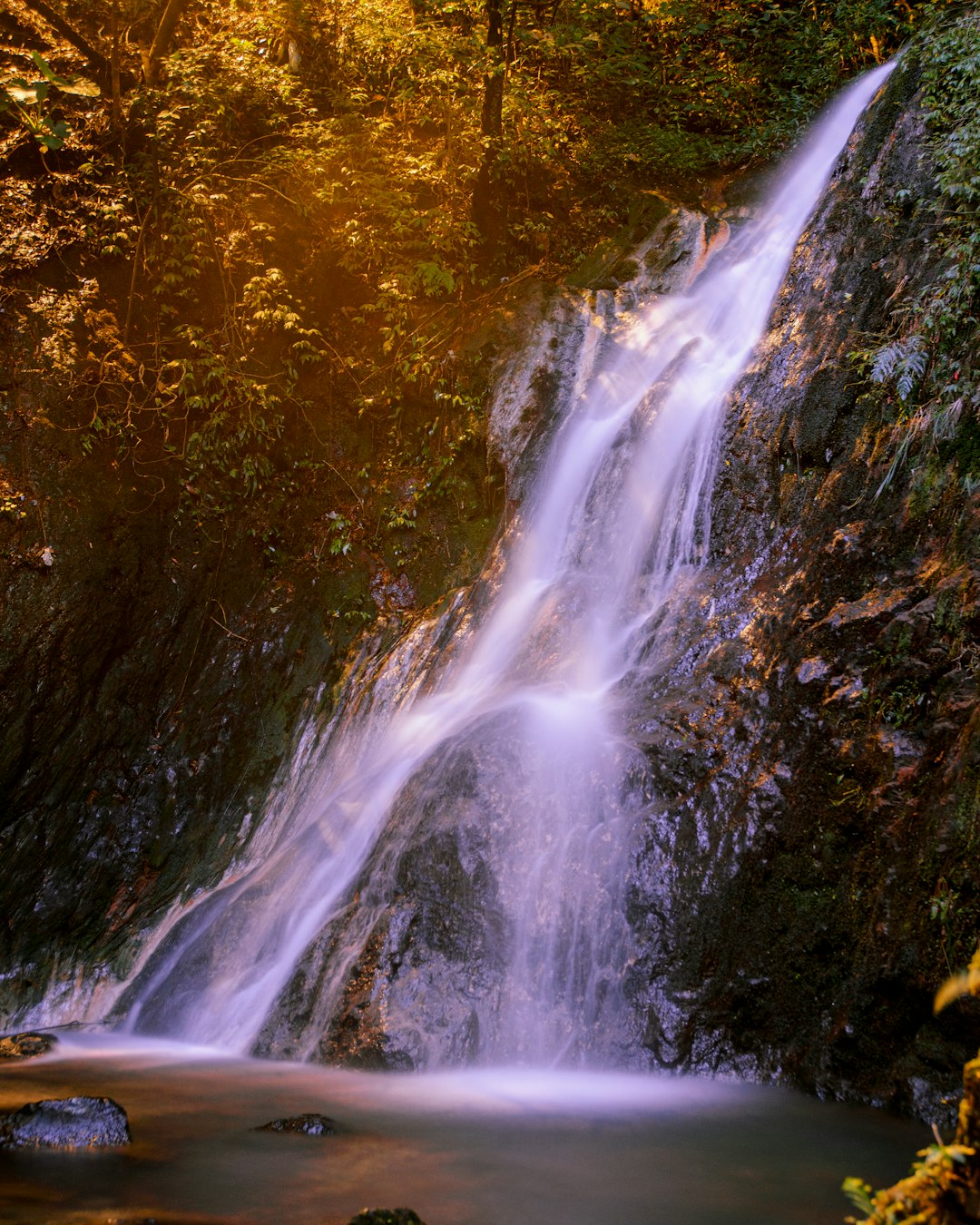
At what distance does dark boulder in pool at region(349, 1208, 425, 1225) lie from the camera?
2.53m

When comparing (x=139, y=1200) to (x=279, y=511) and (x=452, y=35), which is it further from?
(x=452, y=35)

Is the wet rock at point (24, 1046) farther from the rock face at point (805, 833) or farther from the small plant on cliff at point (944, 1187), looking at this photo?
the small plant on cliff at point (944, 1187)

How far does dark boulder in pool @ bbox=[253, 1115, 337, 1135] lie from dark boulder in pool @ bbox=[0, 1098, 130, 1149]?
59 centimetres

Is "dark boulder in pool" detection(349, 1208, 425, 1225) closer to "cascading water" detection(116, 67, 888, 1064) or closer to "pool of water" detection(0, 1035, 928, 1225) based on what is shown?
"pool of water" detection(0, 1035, 928, 1225)

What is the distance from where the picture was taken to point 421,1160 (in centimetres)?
364

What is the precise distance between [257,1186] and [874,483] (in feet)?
16.3

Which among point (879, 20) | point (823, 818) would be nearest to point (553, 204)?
point (879, 20)

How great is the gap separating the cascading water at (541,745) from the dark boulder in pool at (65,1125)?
1615mm

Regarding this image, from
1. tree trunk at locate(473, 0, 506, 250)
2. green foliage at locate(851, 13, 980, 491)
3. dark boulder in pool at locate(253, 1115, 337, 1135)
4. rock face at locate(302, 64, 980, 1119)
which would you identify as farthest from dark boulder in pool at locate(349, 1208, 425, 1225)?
tree trunk at locate(473, 0, 506, 250)

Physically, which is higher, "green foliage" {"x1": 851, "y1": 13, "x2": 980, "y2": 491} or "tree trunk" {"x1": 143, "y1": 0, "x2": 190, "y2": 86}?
"tree trunk" {"x1": 143, "y1": 0, "x2": 190, "y2": 86}

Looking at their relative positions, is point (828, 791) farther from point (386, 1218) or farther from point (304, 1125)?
point (386, 1218)

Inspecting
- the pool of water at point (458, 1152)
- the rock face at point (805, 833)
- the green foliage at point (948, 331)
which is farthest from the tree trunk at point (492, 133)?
the pool of water at point (458, 1152)

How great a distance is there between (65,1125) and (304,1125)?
95cm

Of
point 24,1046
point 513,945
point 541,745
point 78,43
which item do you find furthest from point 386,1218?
point 78,43
